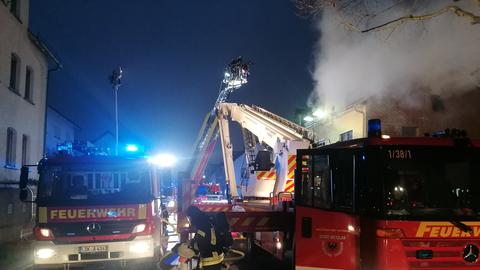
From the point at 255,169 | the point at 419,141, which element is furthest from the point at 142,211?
the point at 419,141

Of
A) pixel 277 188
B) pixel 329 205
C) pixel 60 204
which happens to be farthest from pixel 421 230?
pixel 60 204

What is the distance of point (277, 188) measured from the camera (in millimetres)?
9797

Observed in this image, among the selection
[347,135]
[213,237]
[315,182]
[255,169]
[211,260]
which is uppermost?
[347,135]

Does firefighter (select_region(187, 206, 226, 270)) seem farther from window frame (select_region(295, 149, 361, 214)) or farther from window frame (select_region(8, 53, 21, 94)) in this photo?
window frame (select_region(8, 53, 21, 94))

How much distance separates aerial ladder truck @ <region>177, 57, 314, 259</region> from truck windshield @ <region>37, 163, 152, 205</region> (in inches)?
29.6

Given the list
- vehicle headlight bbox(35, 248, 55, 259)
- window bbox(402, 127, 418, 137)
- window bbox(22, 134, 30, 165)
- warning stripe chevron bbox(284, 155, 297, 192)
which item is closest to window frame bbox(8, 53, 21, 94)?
window bbox(22, 134, 30, 165)

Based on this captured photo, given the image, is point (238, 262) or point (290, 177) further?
point (238, 262)

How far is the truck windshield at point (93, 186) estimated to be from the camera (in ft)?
25.5

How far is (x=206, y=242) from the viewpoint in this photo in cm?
586

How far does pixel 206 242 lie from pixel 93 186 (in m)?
2.98

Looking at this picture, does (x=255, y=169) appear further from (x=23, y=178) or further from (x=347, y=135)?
(x=347, y=135)

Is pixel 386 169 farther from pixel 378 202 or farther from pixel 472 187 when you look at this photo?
pixel 472 187

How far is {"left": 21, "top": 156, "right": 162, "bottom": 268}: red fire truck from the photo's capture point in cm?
752

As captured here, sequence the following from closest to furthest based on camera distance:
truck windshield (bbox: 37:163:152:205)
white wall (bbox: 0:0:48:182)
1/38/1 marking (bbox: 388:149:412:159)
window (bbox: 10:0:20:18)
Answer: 1/38/1 marking (bbox: 388:149:412:159)
truck windshield (bbox: 37:163:152:205)
white wall (bbox: 0:0:48:182)
window (bbox: 10:0:20:18)
